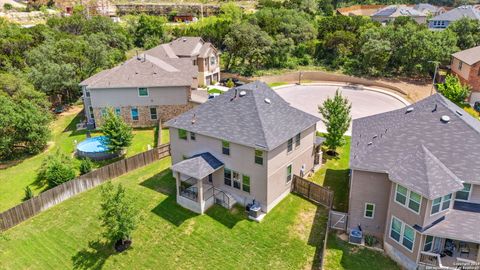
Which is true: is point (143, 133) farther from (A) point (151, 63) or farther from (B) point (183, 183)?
(B) point (183, 183)

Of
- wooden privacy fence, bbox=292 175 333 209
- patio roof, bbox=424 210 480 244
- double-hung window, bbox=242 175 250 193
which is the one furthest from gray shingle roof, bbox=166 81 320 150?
patio roof, bbox=424 210 480 244

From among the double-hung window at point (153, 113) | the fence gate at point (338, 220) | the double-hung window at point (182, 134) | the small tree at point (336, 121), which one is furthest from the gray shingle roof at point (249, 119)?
the double-hung window at point (153, 113)

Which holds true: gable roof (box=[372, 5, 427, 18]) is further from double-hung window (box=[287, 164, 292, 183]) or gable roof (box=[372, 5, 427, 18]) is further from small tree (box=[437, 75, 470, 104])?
double-hung window (box=[287, 164, 292, 183])

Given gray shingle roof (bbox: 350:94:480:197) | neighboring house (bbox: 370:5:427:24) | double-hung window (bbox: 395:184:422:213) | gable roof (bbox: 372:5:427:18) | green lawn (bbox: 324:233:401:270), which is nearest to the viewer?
double-hung window (bbox: 395:184:422:213)

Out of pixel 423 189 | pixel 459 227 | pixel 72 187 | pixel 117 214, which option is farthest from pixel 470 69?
pixel 72 187

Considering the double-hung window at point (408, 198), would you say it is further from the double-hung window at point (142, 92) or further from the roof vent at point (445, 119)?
the double-hung window at point (142, 92)

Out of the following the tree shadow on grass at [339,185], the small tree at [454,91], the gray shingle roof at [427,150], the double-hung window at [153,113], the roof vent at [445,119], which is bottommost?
the tree shadow on grass at [339,185]
